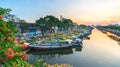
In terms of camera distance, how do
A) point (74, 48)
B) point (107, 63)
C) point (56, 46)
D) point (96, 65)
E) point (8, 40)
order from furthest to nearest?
point (74, 48) < point (56, 46) < point (107, 63) < point (96, 65) < point (8, 40)

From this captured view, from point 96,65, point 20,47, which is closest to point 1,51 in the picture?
point 20,47

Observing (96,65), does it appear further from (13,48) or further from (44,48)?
(13,48)

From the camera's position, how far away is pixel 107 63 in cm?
3919

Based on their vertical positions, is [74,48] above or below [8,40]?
below

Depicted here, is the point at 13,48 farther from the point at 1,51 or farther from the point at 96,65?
the point at 96,65

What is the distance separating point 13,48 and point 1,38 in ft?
1.57

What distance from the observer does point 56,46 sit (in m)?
53.7

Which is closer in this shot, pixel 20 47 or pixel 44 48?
pixel 20 47

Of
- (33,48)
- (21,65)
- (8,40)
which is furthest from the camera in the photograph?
(33,48)

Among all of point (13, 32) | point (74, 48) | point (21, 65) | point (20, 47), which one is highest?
point (13, 32)

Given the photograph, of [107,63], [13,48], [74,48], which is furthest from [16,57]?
[74,48]

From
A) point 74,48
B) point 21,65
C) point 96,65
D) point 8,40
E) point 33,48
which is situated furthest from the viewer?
point 74,48

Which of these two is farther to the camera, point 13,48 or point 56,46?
point 56,46

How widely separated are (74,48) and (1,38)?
52.8 m
